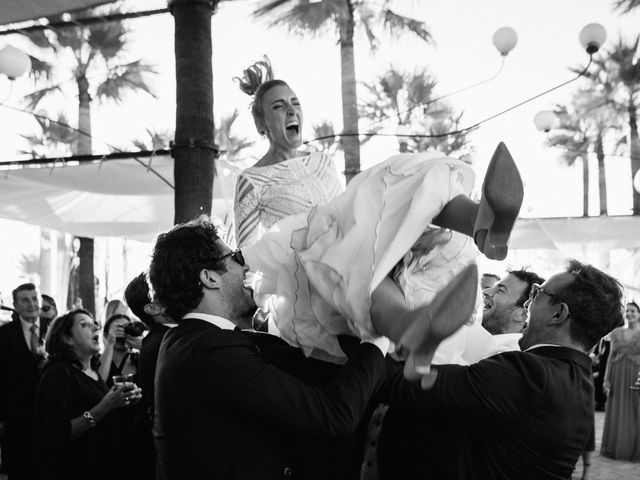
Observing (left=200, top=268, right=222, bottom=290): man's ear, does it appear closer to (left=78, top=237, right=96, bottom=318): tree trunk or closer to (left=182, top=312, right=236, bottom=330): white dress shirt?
(left=182, top=312, right=236, bottom=330): white dress shirt

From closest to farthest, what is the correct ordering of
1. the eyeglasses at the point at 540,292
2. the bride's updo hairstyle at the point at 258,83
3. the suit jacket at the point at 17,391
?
the eyeglasses at the point at 540,292, the bride's updo hairstyle at the point at 258,83, the suit jacket at the point at 17,391

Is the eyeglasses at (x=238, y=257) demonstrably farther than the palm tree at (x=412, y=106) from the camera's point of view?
No

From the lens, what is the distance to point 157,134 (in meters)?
21.4

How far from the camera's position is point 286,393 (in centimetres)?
202

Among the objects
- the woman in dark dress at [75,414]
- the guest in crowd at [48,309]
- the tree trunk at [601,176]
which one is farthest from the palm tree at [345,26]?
the tree trunk at [601,176]

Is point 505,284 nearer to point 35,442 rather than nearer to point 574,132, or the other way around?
point 35,442

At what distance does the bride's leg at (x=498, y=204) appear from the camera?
1849 mm

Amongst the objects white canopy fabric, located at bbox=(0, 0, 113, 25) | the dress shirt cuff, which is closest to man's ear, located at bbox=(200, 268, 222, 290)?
the dress shirt cuff

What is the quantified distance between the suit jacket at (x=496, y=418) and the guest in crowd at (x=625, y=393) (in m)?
7.25

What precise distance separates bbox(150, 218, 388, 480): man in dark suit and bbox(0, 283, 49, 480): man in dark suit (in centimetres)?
351

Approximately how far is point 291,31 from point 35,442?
964cm

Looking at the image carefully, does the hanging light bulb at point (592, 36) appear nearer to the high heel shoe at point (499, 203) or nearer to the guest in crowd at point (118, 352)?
the guest in crowd at point (118, 352)

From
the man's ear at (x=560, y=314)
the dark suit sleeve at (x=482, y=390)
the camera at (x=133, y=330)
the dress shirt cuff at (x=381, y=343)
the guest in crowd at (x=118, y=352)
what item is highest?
the man's ear at (x=560, y=314)

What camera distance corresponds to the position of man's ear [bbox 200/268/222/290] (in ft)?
7.68
